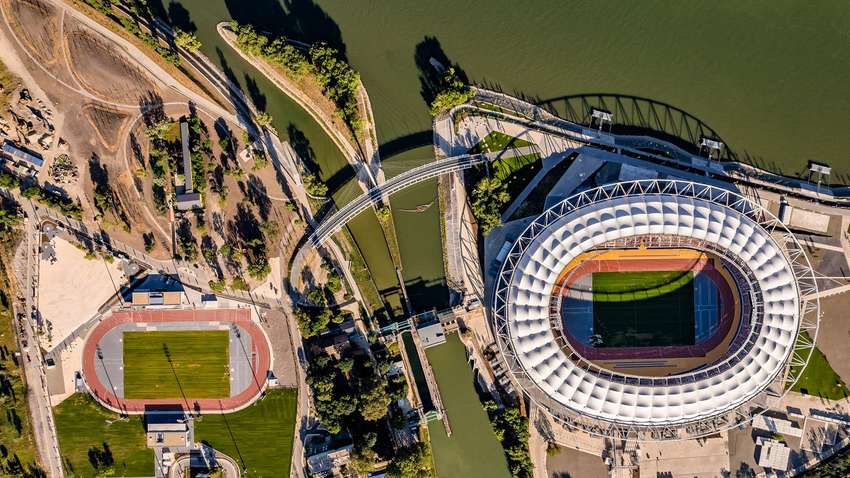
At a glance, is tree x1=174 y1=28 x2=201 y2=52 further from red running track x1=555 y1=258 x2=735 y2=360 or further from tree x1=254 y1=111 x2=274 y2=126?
red running track x1=555 y1=258 x2=735 y2=360

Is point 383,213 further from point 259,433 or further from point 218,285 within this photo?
point 259,433

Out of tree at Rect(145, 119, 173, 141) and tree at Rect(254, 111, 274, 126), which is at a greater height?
tree at Rect(254, 111, 274, 126)

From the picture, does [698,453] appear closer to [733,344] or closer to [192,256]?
[733,344]

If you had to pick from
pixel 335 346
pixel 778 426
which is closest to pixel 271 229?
pixel 335 346

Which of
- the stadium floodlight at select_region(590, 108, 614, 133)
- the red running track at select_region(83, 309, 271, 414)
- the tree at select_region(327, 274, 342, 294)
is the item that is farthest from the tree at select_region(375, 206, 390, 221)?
the stadium floodlight at select_region(590, 108, 614, 133)

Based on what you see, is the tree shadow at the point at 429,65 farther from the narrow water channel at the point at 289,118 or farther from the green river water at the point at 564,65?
the narrow water channel at the point at 289,118

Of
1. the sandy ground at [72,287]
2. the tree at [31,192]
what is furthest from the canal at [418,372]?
the tree at [31,192]
